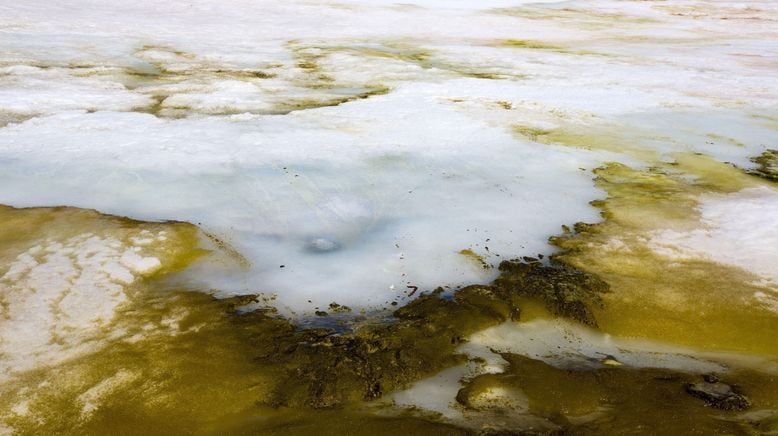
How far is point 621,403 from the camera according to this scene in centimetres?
201

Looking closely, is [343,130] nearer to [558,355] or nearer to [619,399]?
[558,355]

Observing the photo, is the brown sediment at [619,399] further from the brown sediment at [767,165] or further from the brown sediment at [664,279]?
the brown sediment at [767,165]

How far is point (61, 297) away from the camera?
2592 mm

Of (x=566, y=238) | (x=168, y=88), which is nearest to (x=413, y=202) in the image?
(x=566, y=238)

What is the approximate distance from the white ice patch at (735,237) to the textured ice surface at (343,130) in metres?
0.60

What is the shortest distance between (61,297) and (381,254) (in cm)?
161

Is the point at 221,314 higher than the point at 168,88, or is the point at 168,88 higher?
the point at 168,88

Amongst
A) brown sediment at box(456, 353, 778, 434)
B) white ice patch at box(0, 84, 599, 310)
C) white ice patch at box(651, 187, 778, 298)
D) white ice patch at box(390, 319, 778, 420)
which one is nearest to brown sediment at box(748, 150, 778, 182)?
white ice patch at box(651, 187, 778, 298)

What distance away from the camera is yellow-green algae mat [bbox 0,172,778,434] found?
192 cm

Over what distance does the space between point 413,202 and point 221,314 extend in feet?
5.77

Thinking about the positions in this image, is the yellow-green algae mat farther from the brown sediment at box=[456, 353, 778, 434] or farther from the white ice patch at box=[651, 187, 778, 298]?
the white ice patch at box=[651, 187, 778, 298]

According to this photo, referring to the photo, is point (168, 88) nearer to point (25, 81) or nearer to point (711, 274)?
point (25, 81)

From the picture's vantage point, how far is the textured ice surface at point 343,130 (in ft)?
11.2

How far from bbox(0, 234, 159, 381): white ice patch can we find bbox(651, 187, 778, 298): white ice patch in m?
2.93
